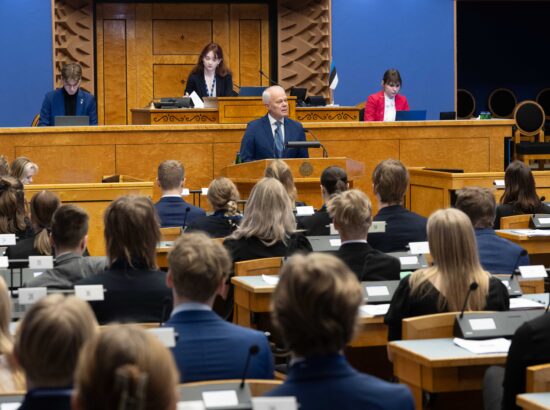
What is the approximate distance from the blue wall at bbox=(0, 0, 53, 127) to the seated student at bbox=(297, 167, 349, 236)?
315 inches

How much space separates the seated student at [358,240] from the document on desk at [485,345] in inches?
45.1

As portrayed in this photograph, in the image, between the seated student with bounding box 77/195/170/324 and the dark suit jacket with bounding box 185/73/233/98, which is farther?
the dark suit jacket with bounding box 185/73/233/98

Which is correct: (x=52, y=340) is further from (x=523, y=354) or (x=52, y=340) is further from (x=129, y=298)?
(x=129, y=298)

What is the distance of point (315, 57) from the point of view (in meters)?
15.1

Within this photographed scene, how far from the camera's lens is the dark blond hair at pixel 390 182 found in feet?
21.8

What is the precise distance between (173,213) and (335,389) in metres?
5.04

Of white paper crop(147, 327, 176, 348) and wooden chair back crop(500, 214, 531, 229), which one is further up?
wooden chair back crop(500, 214, 531, 229)

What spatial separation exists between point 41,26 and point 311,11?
12.5 feet

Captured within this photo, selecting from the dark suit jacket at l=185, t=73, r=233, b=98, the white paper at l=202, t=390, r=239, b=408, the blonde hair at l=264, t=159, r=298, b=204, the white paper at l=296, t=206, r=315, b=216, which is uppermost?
the dark suit jacket at l=185, t=73, r=233, b=98

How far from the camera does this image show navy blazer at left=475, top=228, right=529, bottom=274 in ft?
18.6

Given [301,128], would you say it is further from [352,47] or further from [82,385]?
[82,385]

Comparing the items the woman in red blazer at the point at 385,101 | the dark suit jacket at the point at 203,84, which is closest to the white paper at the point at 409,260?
the dark suit jacket at the point at 203,84

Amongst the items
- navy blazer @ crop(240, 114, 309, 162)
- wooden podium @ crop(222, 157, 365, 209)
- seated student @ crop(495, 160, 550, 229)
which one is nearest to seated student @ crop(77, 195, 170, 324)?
seated student @ crop(495, 160, 550, 229)

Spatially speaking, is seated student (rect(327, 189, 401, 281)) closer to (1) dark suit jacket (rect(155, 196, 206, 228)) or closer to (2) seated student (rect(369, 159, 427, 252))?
(2) seated student (rect(369, 159, 427, 252))
